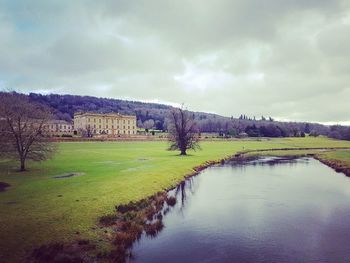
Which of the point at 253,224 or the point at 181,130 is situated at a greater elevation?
the point at 181,130

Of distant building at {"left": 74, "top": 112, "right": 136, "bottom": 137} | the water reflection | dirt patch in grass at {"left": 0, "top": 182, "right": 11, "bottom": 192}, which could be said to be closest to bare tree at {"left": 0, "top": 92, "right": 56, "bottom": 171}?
dirt patch in grass at {"left": 0, "top": 182, "right": 11, "bottom": 192}

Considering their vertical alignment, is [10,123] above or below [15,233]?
above

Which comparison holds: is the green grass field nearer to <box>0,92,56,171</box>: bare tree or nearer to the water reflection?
<box>0,92,56,171</box>: bare tree

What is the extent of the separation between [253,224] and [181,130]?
47.7 metres

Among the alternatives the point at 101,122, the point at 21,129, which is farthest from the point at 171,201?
the point at 101,122

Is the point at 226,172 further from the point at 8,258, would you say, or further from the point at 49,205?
the point at 8,258

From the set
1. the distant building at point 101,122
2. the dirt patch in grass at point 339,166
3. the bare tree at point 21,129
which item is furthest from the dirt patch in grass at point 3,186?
the distant building at point 101,122

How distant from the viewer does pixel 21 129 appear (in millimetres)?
39688

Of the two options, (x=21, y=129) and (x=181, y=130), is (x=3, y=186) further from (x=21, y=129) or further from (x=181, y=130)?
(x=181, y=130)

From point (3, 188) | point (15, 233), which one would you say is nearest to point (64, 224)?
point (15, 233)

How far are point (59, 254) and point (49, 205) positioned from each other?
7616 mm

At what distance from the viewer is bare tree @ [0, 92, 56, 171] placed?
39.0 metres

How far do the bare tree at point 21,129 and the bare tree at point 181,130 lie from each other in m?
33.1

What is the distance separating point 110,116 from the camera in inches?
7579
